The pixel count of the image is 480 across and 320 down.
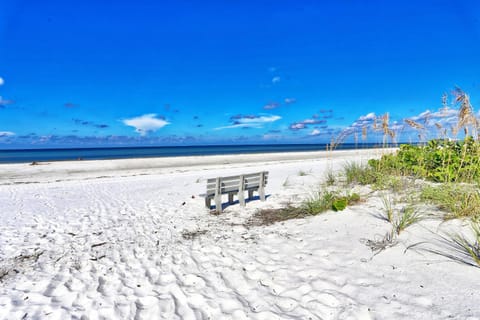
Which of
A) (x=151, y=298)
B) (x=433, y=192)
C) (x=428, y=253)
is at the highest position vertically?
(x=433, y=192)

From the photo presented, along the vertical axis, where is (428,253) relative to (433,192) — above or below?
below

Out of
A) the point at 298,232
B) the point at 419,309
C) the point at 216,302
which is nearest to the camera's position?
the point at 419,309

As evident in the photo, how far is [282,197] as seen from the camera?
7473 millimetres

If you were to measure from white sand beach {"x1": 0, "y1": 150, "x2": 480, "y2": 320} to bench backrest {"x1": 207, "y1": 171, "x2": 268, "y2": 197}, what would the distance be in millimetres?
815

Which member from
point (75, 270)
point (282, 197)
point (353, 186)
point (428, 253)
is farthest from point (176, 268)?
point (353, 186)

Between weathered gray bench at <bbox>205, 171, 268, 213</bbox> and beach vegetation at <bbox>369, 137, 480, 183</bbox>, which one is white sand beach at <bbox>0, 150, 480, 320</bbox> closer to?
weathered gray bench at <bbox>205, 171, 268, 213</bbox>

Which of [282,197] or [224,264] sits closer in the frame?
[224,264]

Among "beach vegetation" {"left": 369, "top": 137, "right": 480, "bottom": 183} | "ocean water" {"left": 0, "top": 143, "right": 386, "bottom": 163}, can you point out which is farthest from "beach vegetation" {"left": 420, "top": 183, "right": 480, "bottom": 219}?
"ocean water" {"left": 0, "top": 143, "right": 386, "bottom": 163}

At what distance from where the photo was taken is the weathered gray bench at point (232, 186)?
626 cm

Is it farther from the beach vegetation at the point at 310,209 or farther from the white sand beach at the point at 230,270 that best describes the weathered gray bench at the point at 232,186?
the beach vegetation at the point at 310,209

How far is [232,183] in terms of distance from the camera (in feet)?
21.7

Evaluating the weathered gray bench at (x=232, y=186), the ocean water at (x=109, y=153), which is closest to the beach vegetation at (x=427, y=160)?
the weathered gray bench at (x=232, y=186)

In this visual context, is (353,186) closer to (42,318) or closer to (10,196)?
(42,318)

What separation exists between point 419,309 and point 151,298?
8.53 ft
